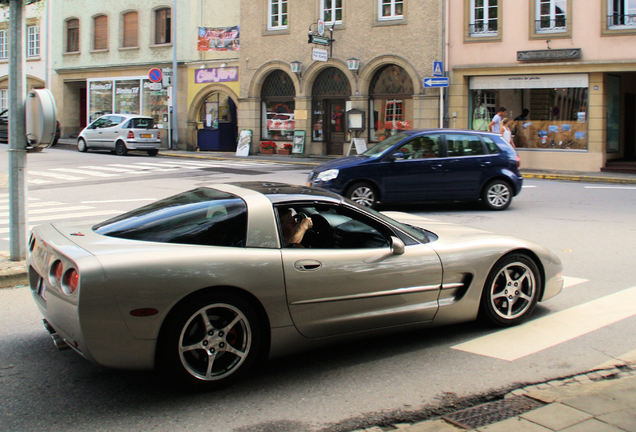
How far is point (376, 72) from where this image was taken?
27984 mm

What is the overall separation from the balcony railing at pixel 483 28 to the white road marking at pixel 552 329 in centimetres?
1981

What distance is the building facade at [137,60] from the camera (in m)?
33.9

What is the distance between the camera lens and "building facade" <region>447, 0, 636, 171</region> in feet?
76.2

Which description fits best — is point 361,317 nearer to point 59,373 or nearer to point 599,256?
point 59,373

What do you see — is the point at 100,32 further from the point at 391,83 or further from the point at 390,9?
the point at 391,83

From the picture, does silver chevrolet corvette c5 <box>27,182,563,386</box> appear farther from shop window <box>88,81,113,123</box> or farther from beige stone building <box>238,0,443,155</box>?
shop window <box>88,81,113,123</box>

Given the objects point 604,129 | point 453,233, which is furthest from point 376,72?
point 453,233

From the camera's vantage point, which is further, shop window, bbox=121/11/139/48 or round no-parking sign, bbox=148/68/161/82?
shop window, bbox=121/11/139/48

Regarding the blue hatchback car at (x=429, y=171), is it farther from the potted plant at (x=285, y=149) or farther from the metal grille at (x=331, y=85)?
the potted plant at (x=285, y=149)

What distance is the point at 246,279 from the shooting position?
184 inches

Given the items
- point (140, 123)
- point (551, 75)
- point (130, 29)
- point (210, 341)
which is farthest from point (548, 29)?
point (210, 341)

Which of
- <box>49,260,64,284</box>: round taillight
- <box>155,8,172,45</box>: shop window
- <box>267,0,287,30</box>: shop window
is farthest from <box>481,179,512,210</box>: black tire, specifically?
<box>155,8,172,45</box>: shop window

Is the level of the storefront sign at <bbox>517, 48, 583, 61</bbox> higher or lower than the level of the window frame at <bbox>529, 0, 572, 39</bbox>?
lower

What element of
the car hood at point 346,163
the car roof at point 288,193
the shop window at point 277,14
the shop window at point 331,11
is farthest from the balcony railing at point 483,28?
the car roof at point 288,193
